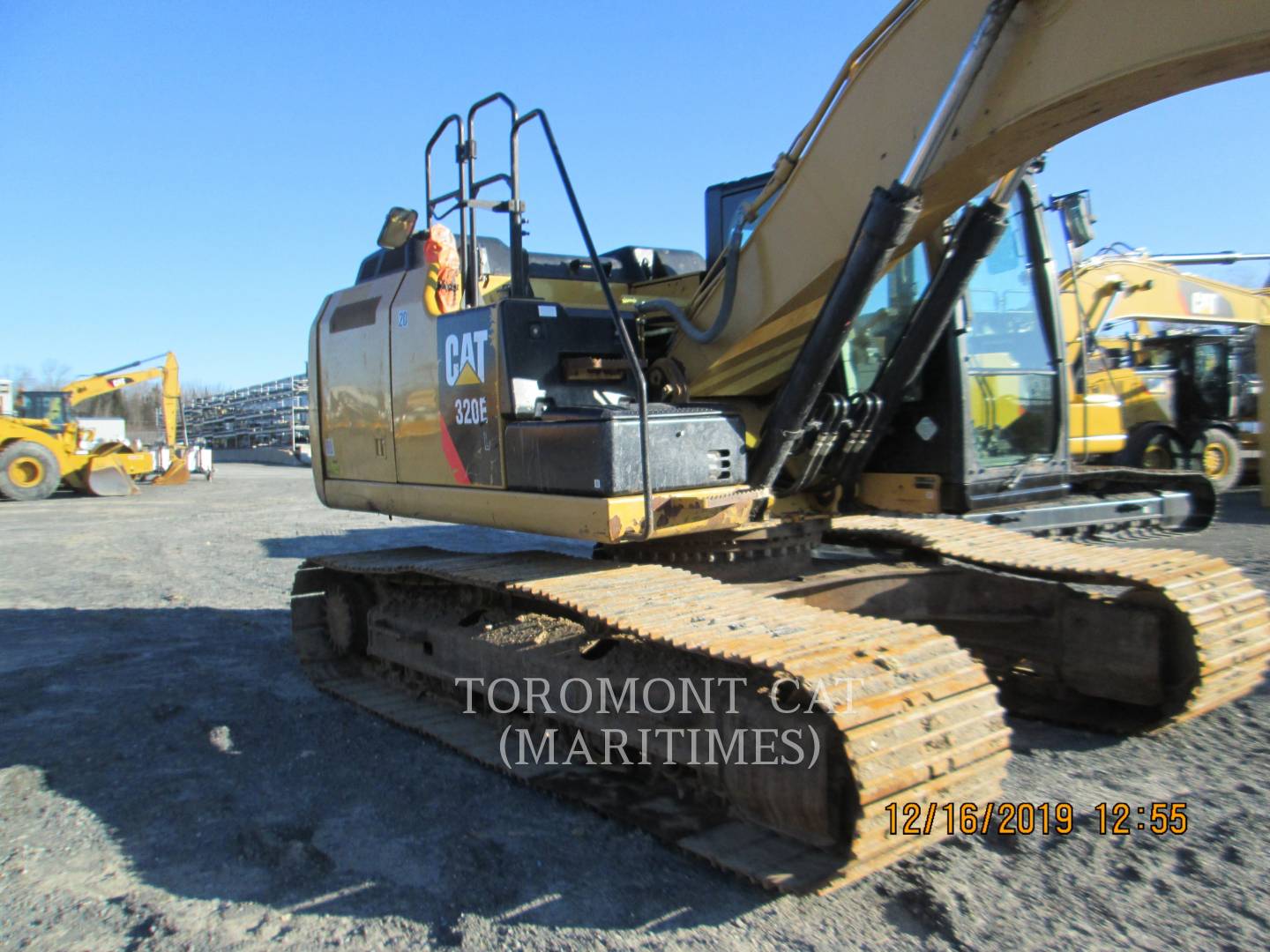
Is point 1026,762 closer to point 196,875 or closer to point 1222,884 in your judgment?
point 1222,884

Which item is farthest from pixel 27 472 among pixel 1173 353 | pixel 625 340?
pixel 1173 353

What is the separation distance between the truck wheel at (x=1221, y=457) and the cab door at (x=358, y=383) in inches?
498

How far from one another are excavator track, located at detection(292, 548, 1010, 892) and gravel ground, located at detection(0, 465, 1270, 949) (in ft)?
0.44

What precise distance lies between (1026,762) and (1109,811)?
1.61 ft

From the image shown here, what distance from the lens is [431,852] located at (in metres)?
3.22

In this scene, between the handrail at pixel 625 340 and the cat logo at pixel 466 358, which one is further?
the cat logo at pixel 466 358

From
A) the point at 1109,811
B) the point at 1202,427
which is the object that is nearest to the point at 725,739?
the point at 1109,811

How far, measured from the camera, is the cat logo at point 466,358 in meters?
4.10

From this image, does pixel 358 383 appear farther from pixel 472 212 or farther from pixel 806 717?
pixel 806 717

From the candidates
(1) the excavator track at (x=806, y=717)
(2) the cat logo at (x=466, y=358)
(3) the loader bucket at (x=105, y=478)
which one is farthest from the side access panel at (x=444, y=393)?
(3) the loader bucket at (x=105, y=478)

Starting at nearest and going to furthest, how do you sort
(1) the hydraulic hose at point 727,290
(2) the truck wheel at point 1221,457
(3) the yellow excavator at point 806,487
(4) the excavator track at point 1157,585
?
(3) the yellow excavator at point 806,487
(4) the excavator track at point 1157,585
(1) the hydraulic hose at point 727,290
(2) the truck wheel at point 1221,457

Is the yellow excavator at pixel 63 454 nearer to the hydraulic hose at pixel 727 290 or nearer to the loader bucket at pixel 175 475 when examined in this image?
the loader bucket at pixel 175 475

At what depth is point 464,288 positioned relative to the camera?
4.53 m

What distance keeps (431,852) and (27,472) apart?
2130 cm
